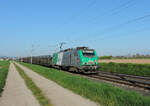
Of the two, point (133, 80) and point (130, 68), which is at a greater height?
point (130, 68)

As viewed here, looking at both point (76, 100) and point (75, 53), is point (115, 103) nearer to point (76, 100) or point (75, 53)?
point (76, 100)

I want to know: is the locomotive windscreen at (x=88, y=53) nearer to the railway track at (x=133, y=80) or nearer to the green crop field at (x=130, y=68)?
the railway track at (x=133, y=80)

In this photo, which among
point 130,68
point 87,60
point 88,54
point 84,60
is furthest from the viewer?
point 130,68

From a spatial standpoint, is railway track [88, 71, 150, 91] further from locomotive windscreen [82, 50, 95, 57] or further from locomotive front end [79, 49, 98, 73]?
locomotive windscreen [82, 50, 95, 57]

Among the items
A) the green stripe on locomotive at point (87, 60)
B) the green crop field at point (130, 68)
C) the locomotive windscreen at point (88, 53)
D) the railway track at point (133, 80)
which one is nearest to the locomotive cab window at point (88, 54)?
the locomotive windscreen at point (88, 53)

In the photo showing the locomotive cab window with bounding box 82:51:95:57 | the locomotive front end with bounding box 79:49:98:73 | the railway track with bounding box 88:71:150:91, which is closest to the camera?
the railway track with bounding box 88:71:150:91

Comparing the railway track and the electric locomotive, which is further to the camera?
the electric locomotive

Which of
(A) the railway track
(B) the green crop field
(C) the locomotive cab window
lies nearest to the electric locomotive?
(C) the locomotive cab window

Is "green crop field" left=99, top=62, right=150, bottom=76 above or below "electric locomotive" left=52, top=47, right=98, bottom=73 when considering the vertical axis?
below

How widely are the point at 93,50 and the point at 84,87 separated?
38.3 ft

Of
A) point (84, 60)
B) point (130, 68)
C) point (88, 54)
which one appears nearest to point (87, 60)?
point (84, 60)

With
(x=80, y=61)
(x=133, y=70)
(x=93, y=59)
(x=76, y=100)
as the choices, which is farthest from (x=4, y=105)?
(x=133, y=70)

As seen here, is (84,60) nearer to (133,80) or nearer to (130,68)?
(133,80)

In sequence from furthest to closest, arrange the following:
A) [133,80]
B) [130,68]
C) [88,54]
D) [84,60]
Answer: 1. [130,68]
2. [88,54]
3. [84,60]
4. [133,80]
